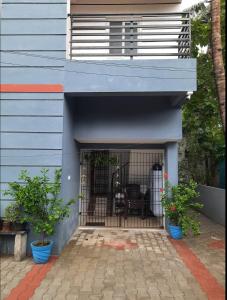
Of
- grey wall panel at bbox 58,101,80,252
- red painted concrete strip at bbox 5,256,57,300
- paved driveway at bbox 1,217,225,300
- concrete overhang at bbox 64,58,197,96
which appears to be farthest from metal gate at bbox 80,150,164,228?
red painted concrete strip at bbox 5,256,57,300

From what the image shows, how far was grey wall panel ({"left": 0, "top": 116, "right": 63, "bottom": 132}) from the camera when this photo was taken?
5.98 meters

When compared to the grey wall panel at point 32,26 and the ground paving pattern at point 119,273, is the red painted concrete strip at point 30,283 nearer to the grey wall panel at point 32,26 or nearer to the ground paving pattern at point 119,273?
the ground paving pattern at point 119,273

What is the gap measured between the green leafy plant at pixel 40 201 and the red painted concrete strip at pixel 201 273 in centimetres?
259

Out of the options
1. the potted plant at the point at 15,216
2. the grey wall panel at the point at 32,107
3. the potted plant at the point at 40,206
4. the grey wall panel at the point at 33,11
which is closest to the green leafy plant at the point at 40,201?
the potted plant at the point at 40,206

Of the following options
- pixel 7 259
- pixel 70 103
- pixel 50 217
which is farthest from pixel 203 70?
pixel 7 259

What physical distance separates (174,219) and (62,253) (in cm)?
289

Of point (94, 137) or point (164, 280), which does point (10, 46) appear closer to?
point (94, 137)

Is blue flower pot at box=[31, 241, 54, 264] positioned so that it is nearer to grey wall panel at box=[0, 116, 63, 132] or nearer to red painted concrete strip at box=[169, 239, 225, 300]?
grey wall panel at box=[0, 116, 63, 132]

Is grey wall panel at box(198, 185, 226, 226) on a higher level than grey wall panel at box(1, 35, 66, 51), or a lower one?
lower

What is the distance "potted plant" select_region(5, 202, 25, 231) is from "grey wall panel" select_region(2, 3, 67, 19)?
4.07 meters

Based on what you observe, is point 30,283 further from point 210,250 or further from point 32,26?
point 32,26

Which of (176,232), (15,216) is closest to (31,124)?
(15,216)

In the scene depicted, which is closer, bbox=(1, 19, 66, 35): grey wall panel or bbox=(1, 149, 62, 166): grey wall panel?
bbox=(1, 149, 62, 166): grey wall panel

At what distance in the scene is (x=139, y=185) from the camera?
31.3 feet
